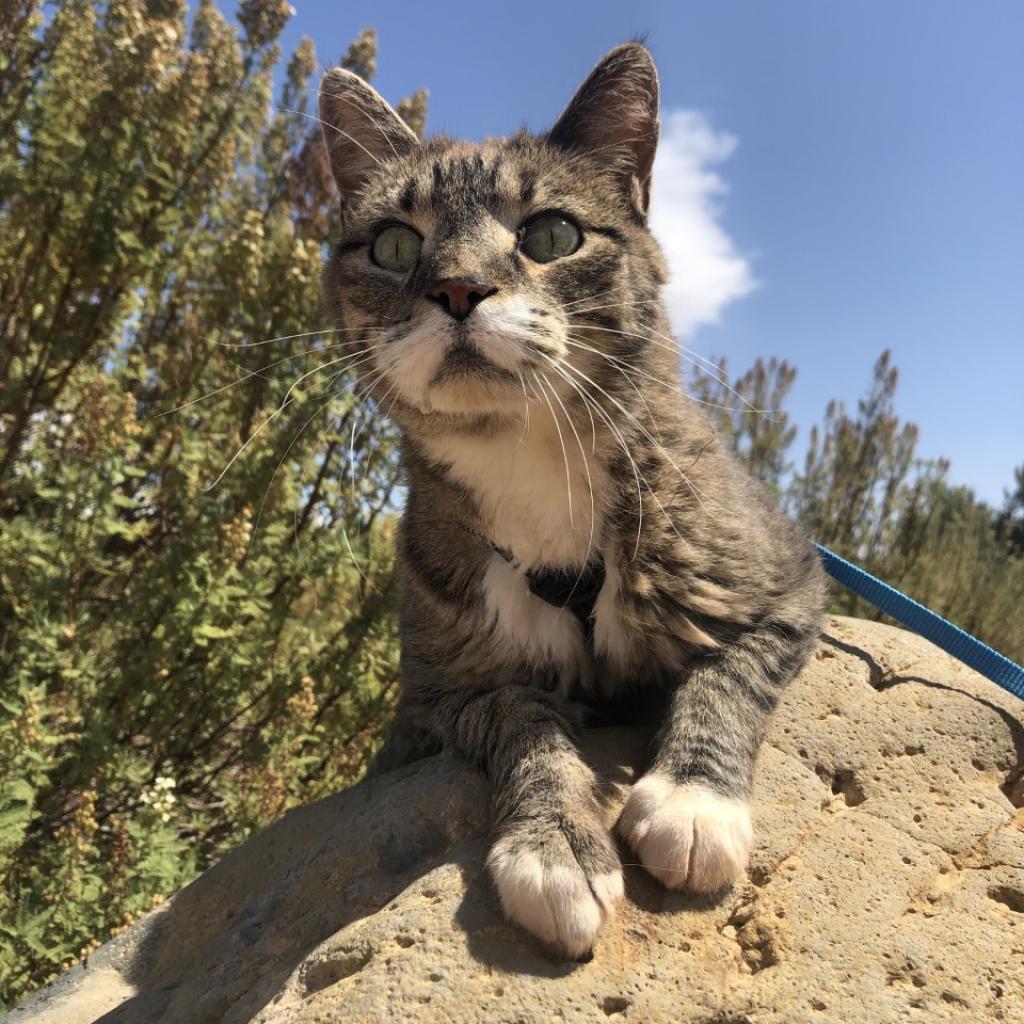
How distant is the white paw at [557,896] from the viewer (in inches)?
57.2

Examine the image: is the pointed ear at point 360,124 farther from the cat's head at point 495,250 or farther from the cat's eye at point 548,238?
the cat's eye at point 548,238

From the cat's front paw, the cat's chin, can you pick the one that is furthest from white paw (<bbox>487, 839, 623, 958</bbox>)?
the cat's chin

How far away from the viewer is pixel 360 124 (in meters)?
2.75

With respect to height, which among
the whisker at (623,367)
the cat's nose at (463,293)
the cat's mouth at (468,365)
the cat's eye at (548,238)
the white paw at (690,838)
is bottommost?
the white paw at (690,838)

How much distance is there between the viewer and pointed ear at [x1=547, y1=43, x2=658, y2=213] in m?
2.41

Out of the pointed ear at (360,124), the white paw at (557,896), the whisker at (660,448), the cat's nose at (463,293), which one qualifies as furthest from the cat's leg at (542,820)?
the pointed ear at (360,124)

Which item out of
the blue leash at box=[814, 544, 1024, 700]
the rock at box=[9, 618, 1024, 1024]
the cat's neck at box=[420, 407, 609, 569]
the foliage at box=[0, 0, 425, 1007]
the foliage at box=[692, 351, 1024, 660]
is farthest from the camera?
the foliage at box=[692, 351, 1024, 660]

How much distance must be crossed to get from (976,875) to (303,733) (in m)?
3.19

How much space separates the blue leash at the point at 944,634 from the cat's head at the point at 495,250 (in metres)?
1.17

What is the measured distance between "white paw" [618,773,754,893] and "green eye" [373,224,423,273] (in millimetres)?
1570

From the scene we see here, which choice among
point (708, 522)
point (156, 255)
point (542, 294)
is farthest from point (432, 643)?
point (156, 255)

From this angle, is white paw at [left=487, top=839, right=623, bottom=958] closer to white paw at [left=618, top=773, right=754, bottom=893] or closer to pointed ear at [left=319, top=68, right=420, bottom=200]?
white paw at [left=618, top=773, right=754, bottom=893]

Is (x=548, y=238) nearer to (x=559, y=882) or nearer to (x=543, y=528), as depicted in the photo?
(x=543, y=528)

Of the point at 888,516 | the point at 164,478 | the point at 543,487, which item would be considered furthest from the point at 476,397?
the point at 888,516
